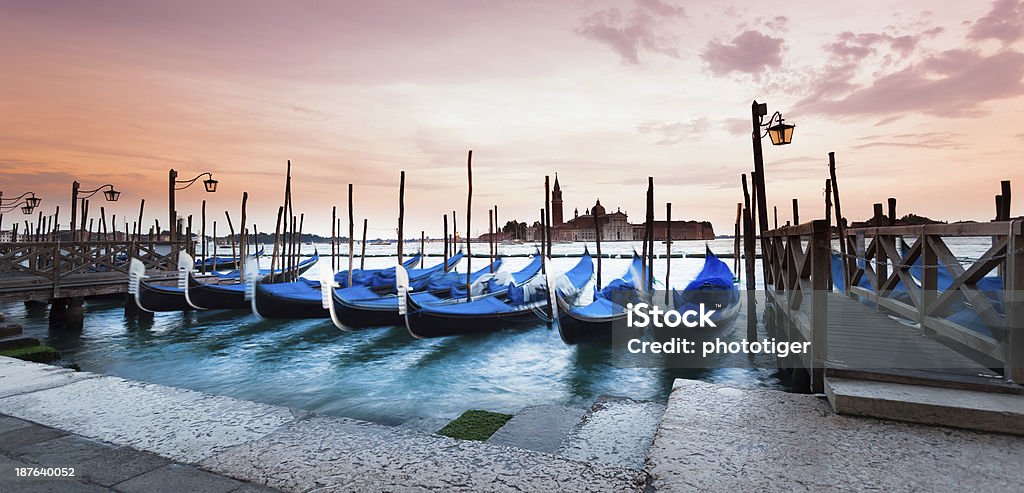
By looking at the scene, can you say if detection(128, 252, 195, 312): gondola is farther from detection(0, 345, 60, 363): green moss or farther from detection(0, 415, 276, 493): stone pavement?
detection(0, 415, 276, 493): stone pavement

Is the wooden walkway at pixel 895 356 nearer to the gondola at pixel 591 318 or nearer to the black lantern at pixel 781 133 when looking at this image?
the black lantern at pixel 781 133

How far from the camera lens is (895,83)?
8500 mm

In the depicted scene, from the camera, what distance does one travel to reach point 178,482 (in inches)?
69.2

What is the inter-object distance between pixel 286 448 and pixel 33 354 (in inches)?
211

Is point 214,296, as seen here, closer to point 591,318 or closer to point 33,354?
point 33,354

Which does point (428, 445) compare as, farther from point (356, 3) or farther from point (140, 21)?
point (140, 21)

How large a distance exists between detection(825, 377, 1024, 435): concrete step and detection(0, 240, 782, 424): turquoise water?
3235 millimetres

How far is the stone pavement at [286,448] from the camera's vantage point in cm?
176

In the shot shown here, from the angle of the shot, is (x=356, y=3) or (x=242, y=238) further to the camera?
(x=242, y=238)

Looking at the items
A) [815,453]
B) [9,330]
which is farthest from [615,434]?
[9,330]

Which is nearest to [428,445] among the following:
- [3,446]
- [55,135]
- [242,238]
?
[3,446]

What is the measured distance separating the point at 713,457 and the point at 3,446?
2.98 m

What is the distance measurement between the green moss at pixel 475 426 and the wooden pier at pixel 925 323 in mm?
2126

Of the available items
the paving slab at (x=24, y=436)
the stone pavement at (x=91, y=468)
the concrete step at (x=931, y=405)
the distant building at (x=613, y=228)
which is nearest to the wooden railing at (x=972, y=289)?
the concrete step at (x=931, y=405)
